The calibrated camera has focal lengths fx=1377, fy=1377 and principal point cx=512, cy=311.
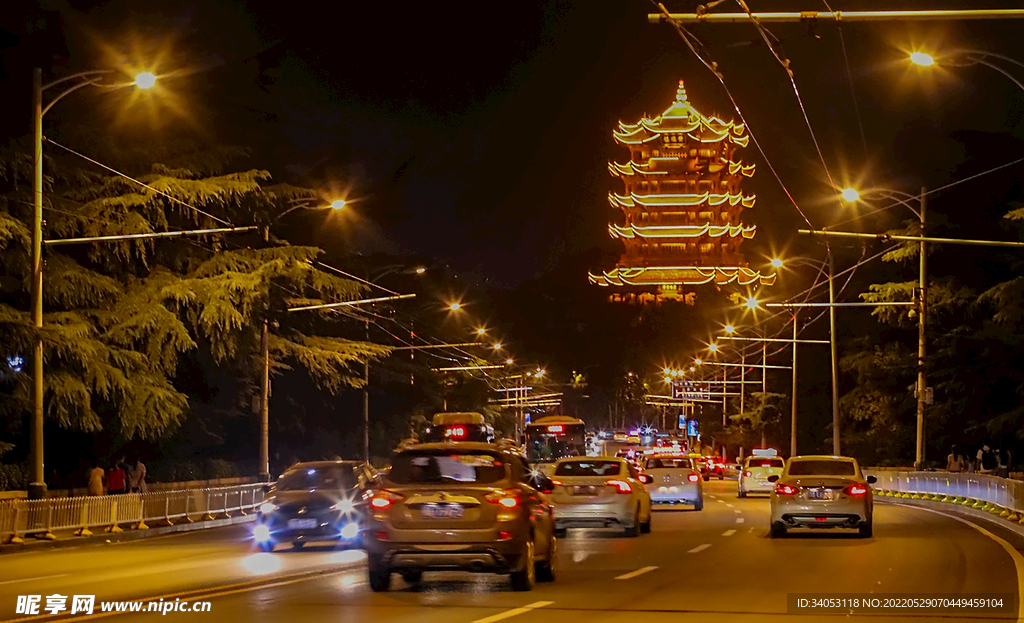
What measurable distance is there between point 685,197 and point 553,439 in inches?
2915

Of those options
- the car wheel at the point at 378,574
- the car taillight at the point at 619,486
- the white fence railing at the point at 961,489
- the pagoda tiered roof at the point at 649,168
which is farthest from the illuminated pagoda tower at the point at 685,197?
the car wheel at the point at 378,574

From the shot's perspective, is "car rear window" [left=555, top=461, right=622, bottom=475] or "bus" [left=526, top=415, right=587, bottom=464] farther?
"bus" [left=526, top=415, right=587, bottom=464]

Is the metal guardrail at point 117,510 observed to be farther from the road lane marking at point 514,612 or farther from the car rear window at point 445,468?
the road lane marking at point 514,612

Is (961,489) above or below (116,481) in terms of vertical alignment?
below

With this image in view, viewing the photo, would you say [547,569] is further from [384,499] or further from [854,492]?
[854,492]

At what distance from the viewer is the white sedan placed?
2442 centimetres

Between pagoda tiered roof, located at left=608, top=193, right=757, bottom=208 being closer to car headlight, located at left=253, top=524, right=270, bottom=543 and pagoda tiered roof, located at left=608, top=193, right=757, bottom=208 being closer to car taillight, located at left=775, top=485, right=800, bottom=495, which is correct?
car taillight, located at left=775, top=485, right=800, bottom=495

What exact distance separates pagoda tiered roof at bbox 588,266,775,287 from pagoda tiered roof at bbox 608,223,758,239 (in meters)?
3.75

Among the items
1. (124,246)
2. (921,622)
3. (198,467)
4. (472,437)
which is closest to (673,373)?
(472,437)

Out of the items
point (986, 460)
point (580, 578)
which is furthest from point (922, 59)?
point (986, 460)

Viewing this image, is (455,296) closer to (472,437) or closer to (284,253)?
(472,437)

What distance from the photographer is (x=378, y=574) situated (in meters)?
15.4

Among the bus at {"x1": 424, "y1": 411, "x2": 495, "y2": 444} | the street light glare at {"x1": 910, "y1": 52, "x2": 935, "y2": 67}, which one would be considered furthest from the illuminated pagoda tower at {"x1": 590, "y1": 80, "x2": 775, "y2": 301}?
the street light glare at {"x1": 910, "y1": 52, "x2": 935, "y2": 67}

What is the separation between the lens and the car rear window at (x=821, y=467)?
25844mm
